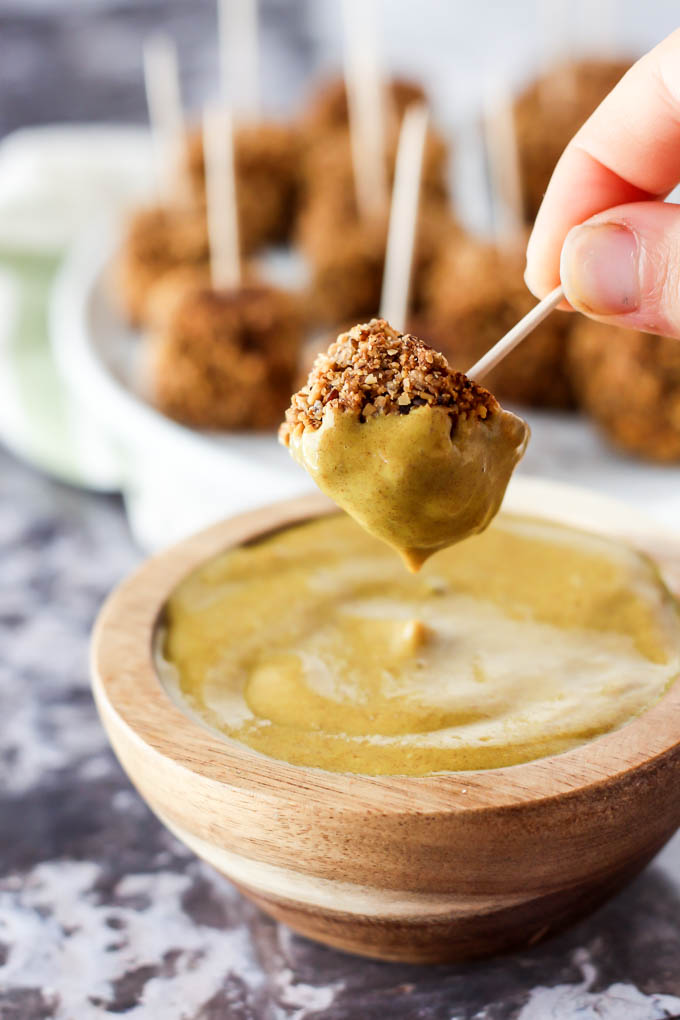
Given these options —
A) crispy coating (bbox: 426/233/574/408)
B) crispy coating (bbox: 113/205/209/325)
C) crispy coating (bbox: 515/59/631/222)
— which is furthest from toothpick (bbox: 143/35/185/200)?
crispy coating (bbox: 426/233/574/408)

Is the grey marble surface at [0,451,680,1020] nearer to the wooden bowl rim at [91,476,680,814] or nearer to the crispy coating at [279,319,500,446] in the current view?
the wooden bowl rim at [91,476,680,814]

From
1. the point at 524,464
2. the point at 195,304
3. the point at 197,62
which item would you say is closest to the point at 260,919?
the point at 524,464

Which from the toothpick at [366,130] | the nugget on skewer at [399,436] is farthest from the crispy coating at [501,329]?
the nugget on skewer at [399,436]

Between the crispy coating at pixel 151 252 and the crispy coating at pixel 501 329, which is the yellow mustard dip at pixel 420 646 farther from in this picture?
the crispy coating at pixel 151 252

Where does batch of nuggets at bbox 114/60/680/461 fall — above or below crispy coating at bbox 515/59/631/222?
below

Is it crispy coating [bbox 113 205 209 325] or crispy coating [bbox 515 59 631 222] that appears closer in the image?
crispy coating [bbox 113 205 209 325]

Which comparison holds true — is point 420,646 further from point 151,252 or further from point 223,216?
Result: point 151,252
